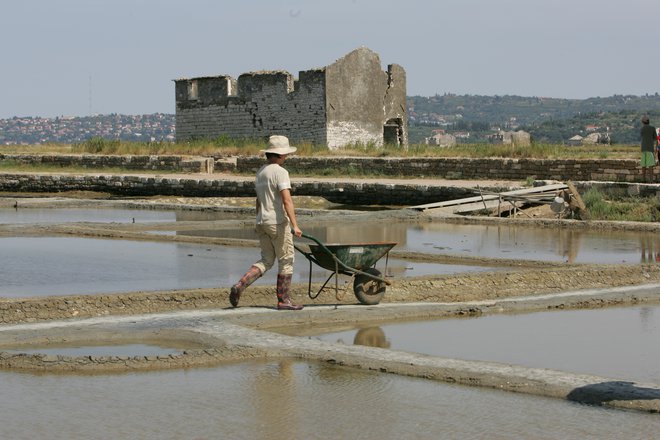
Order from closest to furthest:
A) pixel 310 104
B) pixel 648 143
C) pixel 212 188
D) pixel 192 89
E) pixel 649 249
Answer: pixel 649 249 → pixel 648 143 → pixel 212 188 → pixel 310 104 → pixel 192 89

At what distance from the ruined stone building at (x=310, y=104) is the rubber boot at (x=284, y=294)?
30021mm

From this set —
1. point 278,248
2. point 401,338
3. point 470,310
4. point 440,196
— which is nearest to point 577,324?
point 470,310

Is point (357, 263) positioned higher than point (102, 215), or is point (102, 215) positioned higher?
point (357, 263)

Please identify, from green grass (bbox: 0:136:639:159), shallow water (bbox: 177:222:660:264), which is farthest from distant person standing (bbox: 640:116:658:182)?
shallow water (bbox: 177:222:660:264)

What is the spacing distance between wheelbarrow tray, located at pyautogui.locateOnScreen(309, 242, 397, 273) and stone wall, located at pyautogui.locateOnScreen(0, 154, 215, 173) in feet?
83.7

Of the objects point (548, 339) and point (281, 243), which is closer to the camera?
point (548, 339)

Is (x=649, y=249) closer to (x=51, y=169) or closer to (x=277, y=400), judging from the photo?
(x=277, y=400)

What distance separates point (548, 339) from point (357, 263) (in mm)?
1881

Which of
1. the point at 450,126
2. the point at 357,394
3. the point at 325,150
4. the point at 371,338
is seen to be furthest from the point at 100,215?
the point at 450,126

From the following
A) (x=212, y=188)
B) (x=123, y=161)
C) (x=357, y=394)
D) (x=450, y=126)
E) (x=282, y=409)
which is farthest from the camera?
(x=450, y=126)

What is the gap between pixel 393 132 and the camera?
143ft

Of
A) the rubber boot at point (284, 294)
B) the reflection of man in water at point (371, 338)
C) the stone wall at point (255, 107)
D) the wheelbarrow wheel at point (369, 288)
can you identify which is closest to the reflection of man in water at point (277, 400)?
the reflection of man in water at point (371, 338)

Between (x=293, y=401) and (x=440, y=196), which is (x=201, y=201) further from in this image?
(x=293, y=401)

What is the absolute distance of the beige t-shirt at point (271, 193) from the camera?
973 cm
